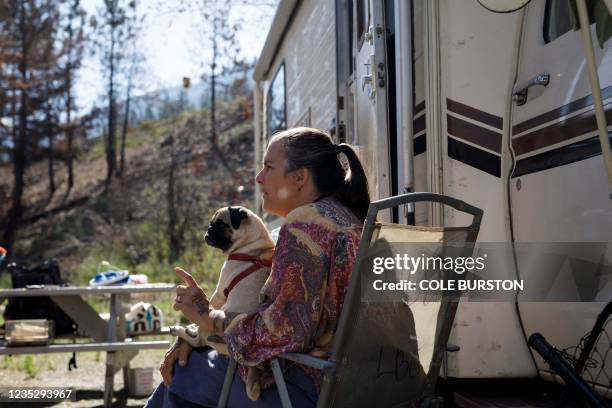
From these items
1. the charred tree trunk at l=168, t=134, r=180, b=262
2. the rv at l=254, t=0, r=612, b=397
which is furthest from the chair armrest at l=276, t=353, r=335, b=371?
the charred tree trunk at l=168, t=134, r=180, b=262

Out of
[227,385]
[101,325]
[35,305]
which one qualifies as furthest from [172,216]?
[227,385]

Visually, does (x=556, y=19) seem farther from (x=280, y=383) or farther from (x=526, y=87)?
(x=280, y=383)

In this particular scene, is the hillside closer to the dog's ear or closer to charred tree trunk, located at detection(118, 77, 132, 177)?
charred tree trunk, located at detection(118, 77, 132, 177)

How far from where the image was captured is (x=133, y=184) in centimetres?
1998

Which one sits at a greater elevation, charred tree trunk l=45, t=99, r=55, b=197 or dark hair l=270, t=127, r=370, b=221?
charred tree trunk l=45, t=99, r=55, b=197

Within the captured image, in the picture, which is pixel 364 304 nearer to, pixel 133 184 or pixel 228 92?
pixel 133 184

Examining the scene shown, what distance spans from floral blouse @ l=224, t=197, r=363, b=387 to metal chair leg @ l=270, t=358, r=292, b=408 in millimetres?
27

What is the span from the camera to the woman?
6.53 ft

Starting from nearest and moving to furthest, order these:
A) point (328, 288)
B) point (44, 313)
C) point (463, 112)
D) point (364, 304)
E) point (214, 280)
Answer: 1. point (364, 304)
2. point (328, 288)
3. point (463, 112)
4. point (44, 313)
5. point (214, 280)

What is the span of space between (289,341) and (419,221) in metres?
1.28

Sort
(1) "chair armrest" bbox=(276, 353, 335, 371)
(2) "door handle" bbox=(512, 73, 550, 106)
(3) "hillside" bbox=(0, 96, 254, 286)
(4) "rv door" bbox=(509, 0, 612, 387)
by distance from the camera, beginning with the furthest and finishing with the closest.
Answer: (3) "hillside" bbox=(0, 96, 254, 286) < (2) "door handle" bbox=(512, 73, 550, 106) < (4) "rv door" bbox=(509, 0, 612, 387) < (1) "chair armrest" bbox=(276, 353, 335, 371)

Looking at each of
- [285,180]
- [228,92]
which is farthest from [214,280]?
[228,92]

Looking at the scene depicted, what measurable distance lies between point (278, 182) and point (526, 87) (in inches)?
43.5

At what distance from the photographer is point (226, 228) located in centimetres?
273
